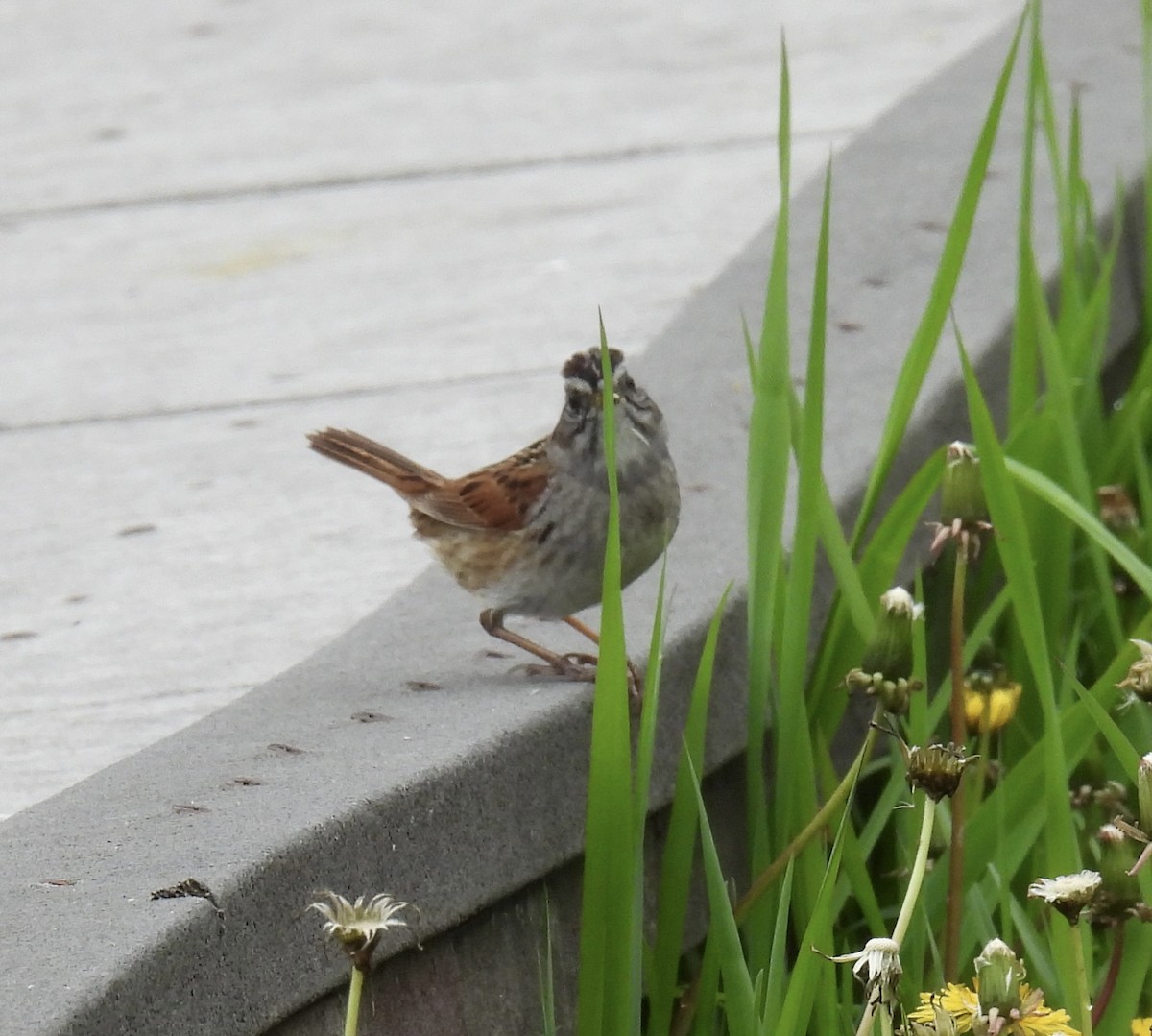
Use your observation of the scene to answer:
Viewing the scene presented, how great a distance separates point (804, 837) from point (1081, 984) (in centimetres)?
41

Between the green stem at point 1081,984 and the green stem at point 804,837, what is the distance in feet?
0.94

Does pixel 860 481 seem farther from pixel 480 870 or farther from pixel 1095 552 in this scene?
pixel 480 870

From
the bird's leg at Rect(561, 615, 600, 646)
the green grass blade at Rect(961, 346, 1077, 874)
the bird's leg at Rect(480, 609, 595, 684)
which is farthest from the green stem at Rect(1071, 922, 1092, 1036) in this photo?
the bird's leg at Rect(561, 615, 600, 646)

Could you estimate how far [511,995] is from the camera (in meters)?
2.56

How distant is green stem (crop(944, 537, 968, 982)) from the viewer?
2414 mm

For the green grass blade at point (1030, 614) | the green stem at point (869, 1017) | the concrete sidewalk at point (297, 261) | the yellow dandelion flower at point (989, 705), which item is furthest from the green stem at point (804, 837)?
the concrete sidewalk at point (297, 261)

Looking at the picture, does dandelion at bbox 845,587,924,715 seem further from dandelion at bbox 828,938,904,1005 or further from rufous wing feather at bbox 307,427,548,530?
rufous wing feather at bbox 307,427,548,530

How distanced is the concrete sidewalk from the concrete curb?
11.9 inches

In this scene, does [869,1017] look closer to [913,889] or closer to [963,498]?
[913,889]

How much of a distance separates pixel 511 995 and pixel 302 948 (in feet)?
1.45

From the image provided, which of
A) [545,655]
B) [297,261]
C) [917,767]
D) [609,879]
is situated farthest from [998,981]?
[297,261]

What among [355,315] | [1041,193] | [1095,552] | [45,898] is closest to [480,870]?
[45,898]

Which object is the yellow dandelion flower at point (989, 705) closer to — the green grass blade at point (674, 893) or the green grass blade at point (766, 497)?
the green grass blade at point (766, 497)

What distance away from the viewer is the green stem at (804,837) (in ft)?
7.48
